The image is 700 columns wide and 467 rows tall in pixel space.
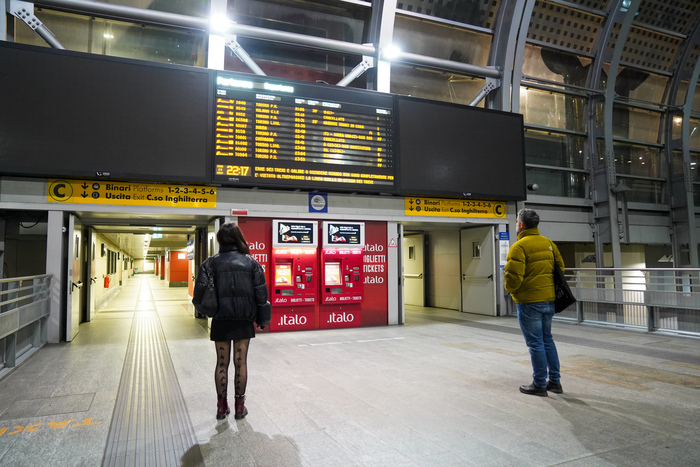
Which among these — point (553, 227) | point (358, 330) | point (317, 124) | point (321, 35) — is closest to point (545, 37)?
point (553, 227)

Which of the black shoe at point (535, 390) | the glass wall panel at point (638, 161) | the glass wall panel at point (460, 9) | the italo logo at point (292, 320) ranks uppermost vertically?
the glass wall panel at point (460, 9)

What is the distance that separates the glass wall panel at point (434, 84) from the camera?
9547mm

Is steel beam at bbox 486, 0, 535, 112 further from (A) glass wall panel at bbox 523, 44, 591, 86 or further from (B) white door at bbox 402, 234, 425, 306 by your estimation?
(B) white door at bbox 402, 234, 425, 306

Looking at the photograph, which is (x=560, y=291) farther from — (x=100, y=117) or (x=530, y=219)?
(x=100, y=117)

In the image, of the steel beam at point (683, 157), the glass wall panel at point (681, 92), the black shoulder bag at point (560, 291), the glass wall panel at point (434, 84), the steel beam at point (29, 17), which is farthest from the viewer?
the glass wall panel at point (681, 92)

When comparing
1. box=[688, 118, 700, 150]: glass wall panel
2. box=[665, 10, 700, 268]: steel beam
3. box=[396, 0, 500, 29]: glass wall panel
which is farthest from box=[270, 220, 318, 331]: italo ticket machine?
box=[688, 118, 700, 150]: glass wall panel

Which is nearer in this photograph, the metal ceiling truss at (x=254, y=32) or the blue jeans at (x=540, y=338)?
the blue jeans at (x=540, y=338)

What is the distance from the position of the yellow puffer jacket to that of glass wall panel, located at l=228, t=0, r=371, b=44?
6.51 meters

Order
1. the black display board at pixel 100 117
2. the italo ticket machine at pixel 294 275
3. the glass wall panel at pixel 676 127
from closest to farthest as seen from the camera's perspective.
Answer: the black display board at pixel 100 117 → the italo ticket machine at pixel 294 275 → the glass wall panel at pixel 676 127

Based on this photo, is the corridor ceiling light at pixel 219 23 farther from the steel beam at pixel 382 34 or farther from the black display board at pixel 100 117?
the steel beam at pixel 382 34

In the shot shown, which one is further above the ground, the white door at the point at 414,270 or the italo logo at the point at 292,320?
the white door at the point at 414,270

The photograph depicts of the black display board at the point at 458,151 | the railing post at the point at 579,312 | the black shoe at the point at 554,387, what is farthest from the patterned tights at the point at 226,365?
the railing post at the point at 579,312

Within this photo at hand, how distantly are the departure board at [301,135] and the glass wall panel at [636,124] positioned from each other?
24.7 feet

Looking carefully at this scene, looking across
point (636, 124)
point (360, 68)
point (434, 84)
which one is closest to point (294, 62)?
point (360, 68)
